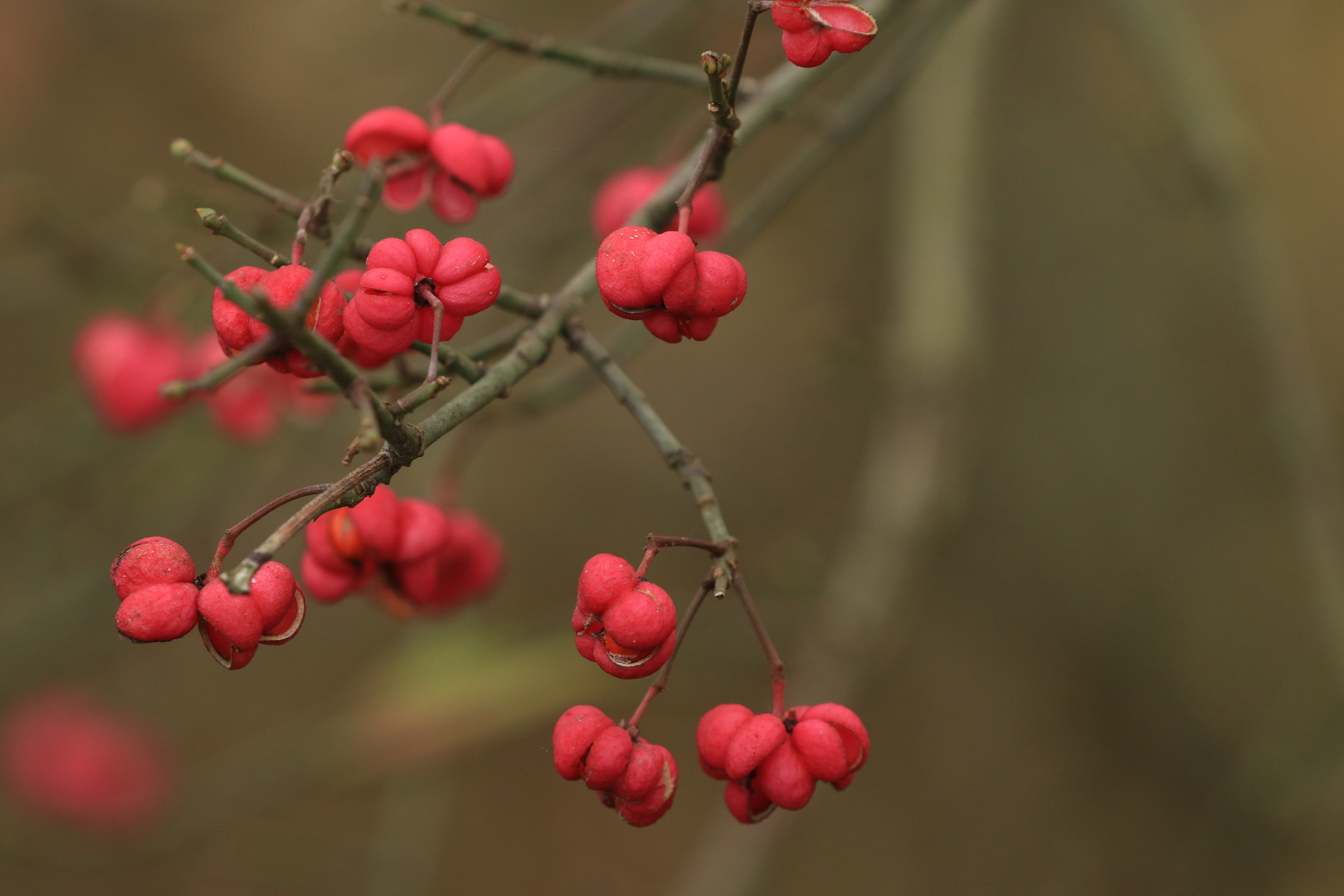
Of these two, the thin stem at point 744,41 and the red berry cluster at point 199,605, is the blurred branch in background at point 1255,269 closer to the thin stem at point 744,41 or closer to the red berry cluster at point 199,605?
the thin stem at point 744,41

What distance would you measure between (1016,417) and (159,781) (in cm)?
236

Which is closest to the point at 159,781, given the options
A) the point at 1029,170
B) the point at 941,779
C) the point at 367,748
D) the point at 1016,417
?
the point at 367,748

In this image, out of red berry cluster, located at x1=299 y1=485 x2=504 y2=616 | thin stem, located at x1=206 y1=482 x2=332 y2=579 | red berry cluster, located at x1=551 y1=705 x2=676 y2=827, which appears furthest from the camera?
red berry cluster, located at x1=299 y1=485 x2=504 y2=616

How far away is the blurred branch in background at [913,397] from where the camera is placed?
64.5 inches

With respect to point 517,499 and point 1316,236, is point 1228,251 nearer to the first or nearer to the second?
point 1316,236

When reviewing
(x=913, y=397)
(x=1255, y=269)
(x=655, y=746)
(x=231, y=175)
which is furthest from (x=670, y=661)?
(x=1255, y=269)

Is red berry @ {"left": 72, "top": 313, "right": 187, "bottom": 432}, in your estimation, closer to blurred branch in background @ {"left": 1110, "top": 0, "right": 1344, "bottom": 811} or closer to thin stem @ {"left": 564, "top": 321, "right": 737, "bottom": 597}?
thin stem @ {"left": 564, "top": 321, "right": 737, "bottom": 597}

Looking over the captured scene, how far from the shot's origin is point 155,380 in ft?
4.40

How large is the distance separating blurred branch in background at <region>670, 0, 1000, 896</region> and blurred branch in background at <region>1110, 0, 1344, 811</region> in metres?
0.31

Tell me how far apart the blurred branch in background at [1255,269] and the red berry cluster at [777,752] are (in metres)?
1.27

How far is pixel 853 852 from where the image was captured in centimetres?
255

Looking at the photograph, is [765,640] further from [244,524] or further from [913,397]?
[913,397]

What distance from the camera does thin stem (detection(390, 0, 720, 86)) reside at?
2.90 feet

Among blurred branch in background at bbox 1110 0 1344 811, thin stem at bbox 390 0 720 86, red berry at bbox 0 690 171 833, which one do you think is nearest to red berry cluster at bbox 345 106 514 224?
thin stem at bbox 390 0 720 86
